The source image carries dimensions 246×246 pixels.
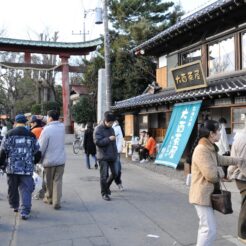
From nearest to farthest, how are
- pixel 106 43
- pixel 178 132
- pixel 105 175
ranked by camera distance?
1. pixel 105 175
2. pixel 178 132
3. pixel 106 43

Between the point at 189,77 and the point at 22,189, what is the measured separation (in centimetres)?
868

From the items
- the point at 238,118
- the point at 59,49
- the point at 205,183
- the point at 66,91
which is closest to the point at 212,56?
the point at 238,118

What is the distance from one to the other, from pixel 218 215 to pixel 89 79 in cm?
2463

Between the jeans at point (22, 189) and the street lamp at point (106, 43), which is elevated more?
the street lamp at point (106, 43)

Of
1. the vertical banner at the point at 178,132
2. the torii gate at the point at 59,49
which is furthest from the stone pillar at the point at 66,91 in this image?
the vertical banner at the point at 178,132

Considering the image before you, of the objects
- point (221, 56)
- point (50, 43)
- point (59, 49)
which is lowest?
point (221, 56)

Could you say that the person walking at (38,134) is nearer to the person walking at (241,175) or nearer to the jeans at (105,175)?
the jeans at (105,175)

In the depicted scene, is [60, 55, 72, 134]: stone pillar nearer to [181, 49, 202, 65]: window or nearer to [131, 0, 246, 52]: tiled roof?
[131, 0, 246, 52]: tiled roof

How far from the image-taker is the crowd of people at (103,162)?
4820 mm

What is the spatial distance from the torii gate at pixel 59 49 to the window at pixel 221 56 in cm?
1562

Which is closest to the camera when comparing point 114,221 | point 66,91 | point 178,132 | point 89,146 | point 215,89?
point 114,221

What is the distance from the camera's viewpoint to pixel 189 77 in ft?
47.1

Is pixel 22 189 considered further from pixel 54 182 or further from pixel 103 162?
pixel 103 162


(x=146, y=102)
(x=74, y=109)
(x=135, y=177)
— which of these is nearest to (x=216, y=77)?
(x=146, y=102)
